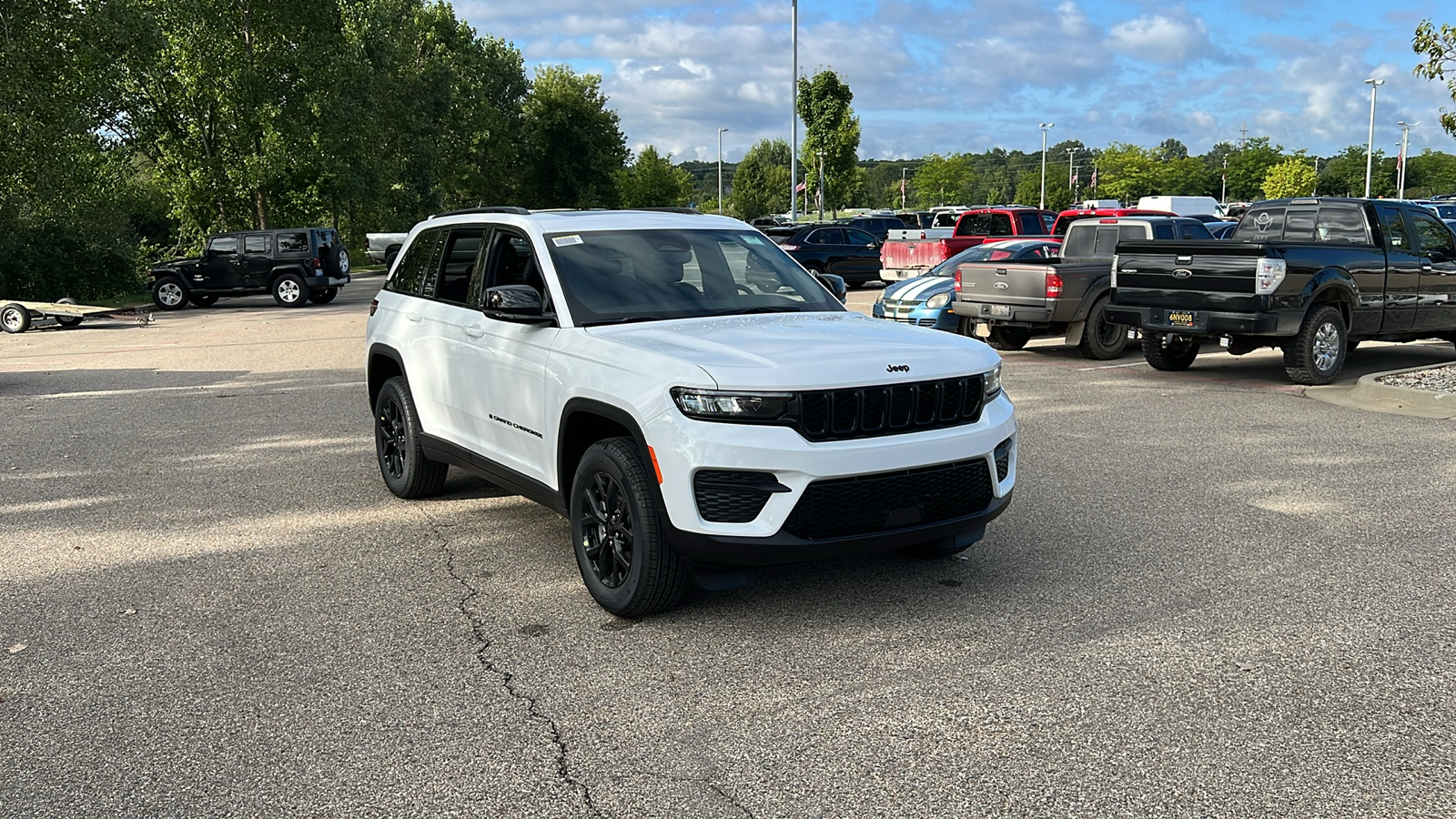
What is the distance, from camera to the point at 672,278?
604 centimetres

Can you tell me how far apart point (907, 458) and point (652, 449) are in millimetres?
1037

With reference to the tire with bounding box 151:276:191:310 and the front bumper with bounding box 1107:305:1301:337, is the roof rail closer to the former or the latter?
the front bumper with bounding box 1107:305:1301:337

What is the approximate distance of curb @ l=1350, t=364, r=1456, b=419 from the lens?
10.4 m

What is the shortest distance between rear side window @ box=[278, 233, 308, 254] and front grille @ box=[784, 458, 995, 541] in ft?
83.8

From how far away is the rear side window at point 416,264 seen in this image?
7236 millimetres

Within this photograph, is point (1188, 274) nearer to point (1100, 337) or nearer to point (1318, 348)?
point (1318, 348)

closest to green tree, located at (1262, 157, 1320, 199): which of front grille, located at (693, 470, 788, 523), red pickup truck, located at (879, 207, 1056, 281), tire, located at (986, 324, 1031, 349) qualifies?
red pickup truck, located at (879, 207, 1056, 281)

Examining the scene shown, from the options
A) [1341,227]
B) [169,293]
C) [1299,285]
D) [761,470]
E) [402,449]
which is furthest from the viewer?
[169,293]

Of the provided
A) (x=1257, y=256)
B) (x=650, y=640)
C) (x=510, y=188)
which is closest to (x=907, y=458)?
(x=650, y=640)

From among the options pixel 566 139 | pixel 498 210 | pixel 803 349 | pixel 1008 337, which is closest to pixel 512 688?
pixel 803 349

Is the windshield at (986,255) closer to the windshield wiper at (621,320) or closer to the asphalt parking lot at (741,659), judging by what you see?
the asphalt parking lot at (741,659)

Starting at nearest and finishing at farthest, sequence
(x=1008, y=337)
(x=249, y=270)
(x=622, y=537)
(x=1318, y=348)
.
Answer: (x=622, y=537), (x=1318, y=348), (x=1008, y=337), (x=249, y=270)

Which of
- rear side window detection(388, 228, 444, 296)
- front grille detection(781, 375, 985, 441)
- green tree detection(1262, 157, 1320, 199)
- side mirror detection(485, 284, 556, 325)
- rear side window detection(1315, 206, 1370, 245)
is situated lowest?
front grille detection(781, 375, 985, 441)

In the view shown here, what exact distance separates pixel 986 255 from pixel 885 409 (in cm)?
1273
